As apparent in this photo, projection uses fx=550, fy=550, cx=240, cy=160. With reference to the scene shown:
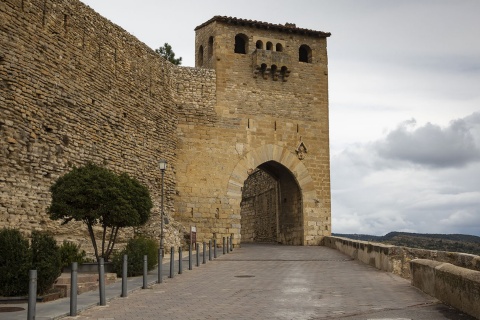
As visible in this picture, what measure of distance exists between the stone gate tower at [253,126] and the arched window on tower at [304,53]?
0.19 feet

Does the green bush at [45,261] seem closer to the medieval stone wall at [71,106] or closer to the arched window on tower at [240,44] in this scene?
the medieval stone wall at [71,106]

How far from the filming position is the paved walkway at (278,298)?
727cm

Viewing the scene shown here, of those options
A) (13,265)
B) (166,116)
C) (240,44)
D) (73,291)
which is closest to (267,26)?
(240,44)

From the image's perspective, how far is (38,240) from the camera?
9062 millimetres

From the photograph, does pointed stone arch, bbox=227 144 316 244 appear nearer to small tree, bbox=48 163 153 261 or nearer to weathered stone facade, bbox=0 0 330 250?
weathered stone facade, bbox=0 0 330 250

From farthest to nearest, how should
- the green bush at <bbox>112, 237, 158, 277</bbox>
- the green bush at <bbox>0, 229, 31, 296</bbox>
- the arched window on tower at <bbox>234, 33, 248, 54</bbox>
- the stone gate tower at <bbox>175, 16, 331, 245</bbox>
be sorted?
the arched window on tower at <bbox>234, 33, 248, 54</bbox>, the stone gate tower at <bbox>175, 16, 331, 245</bbox>, the green bush at <bbox>112, 237, 158, 277</bbox>, the green bush at <bbox>0, 229, 31, 296</bbox>

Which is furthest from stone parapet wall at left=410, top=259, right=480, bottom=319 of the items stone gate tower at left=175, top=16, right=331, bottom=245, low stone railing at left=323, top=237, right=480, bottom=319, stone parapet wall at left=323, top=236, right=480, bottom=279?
stone gate tower at left=175, top=16, right=331, bottom=245

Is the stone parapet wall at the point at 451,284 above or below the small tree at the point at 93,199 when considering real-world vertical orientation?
below

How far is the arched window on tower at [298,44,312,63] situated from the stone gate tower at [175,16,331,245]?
0.19 ft

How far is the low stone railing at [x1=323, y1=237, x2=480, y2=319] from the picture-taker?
689 cm

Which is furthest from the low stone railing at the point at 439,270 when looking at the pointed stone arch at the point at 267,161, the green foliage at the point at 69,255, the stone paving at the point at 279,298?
the pointed stone arch at the point at 267,161

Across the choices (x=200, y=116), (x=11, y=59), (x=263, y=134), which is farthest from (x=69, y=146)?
(x=263, y=134)

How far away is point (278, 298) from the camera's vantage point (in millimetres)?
8852

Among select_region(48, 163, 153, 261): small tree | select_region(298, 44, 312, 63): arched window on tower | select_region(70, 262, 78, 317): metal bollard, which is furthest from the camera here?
select_region(298, 44, 312, 63): arched window on tower
